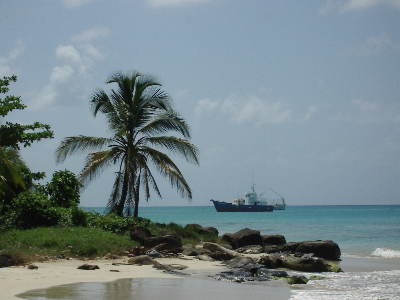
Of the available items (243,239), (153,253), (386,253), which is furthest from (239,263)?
(386,253)

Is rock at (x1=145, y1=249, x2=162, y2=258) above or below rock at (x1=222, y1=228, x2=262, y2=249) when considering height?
below

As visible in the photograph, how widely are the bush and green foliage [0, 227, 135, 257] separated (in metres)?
1.14

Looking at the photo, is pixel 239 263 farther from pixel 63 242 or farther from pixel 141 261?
pixel 63 242

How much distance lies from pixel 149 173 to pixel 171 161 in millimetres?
1042

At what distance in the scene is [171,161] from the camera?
24.6 metres

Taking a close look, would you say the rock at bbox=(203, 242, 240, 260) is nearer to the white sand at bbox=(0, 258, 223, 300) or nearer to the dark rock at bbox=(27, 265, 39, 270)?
the white sand at bbox=(0, 258, 223, 300)

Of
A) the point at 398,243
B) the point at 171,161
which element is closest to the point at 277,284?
the point at 171,161

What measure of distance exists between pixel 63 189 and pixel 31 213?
11.3ft

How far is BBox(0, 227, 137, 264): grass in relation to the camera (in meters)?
16.7

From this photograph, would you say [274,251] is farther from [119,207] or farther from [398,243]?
[398,243]

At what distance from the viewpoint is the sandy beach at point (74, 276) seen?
38.0 ft

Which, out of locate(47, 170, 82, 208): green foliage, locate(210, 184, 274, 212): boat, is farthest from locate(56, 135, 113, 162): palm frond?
locate(210, 184, 274, 212): boat

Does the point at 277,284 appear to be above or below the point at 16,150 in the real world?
below

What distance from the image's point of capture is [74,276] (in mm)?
13133
